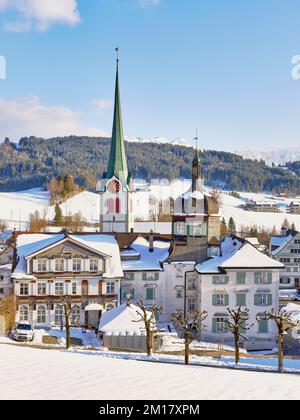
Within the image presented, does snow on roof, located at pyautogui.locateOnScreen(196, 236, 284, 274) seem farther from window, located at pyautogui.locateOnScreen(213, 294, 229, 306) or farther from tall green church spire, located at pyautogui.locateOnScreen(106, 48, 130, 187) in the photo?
tall green church spire, located at pyautogui.locateOnScreen(106, 48, 130, 187)

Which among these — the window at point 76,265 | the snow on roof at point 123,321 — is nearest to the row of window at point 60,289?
the window at point 76,265

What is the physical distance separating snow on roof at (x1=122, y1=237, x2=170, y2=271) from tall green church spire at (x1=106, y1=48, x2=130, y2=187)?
84.5 feet

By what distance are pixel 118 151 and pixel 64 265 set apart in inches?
1353

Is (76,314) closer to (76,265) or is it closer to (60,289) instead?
(60,289)

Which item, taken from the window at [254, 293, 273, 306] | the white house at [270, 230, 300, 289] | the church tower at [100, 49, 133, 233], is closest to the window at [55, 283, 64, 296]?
the window at [254, 293, 273, 306]

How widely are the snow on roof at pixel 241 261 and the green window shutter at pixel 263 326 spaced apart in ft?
12.8

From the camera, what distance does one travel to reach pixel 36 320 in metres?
42.9

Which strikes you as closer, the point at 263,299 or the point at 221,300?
the point at 221,300

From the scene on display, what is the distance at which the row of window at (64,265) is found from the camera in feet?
142


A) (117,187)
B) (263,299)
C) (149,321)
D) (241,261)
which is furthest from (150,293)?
(117,187)

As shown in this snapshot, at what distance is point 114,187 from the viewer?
7681cm

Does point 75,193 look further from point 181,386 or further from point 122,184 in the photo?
point 181,386

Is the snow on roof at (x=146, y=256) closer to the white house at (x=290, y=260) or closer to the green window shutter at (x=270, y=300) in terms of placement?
the green window shutter at (x=270, y=300)
